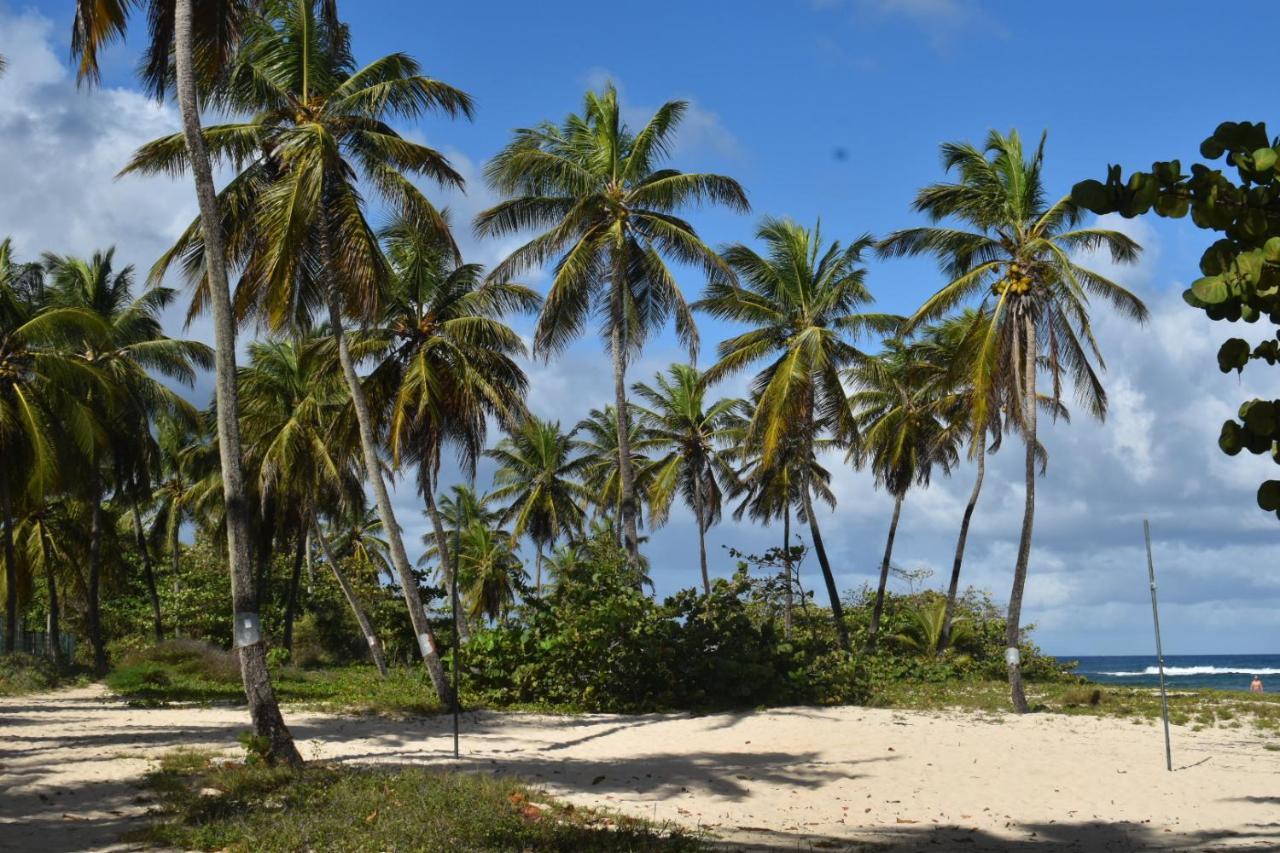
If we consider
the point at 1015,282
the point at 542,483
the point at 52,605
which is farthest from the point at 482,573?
the point at 1015,282

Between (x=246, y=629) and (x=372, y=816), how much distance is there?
12.0 ft

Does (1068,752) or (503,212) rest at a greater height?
(503,212)

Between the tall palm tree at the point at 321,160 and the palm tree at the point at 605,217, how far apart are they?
3991 millimetres

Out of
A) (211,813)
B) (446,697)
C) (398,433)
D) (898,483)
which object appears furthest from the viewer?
(898,483)

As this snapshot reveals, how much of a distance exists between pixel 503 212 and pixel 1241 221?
21.2m

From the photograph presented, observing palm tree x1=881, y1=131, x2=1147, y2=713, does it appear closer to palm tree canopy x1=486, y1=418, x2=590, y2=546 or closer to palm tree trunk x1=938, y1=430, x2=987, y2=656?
palm tree trunk x1=938, y1=430, x2=987, y2=656

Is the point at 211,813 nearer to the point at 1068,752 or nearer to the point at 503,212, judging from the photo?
the point at 1068,752

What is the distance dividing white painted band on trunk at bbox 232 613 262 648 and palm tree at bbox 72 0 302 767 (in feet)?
0.04

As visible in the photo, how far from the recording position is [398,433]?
2200 centimetres

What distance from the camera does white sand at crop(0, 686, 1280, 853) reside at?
10.7 metres

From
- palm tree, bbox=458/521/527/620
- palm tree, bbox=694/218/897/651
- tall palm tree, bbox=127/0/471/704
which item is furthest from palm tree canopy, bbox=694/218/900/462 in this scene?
palm tree, bbox=458/521/527/620

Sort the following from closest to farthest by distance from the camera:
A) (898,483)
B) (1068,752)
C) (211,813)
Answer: (211,813)
(1068,752)
(898,483)

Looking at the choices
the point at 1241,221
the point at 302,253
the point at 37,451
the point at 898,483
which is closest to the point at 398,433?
the point at 302,253

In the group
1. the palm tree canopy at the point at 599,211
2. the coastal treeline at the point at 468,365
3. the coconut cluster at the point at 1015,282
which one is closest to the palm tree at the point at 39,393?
the coastal treeline at the point at 468,365
